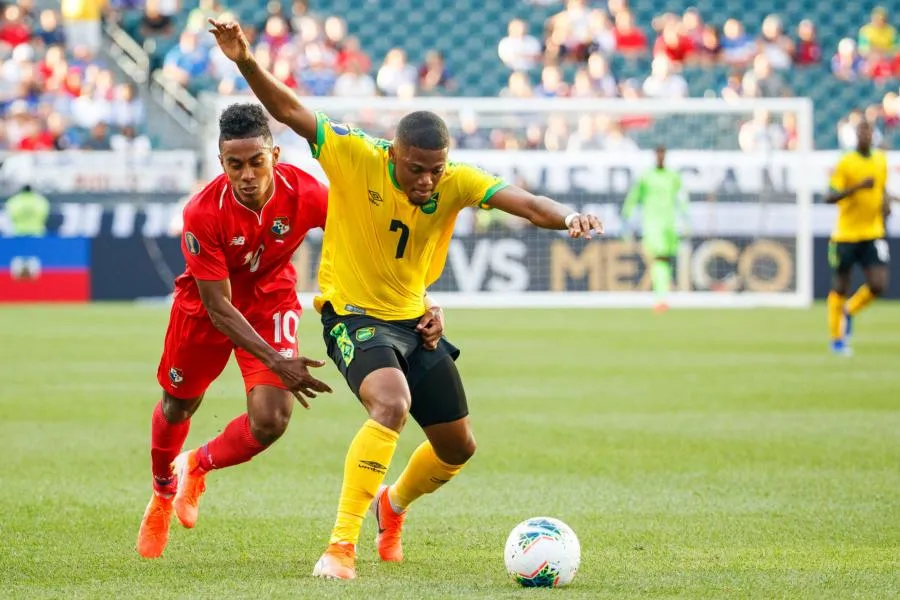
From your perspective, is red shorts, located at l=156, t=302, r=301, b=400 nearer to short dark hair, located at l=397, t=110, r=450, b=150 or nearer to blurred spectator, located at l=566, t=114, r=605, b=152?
short dark hair, located at l=397, t=110, r=450, b=150

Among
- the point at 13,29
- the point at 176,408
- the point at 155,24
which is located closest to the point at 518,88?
the point at 155,24

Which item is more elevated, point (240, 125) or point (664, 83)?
point (664, 83)

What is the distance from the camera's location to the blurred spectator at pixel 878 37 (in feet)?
96.2

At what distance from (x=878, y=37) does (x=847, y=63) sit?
2.60 feet

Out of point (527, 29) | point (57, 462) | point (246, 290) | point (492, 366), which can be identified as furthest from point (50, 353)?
point (527, 29)

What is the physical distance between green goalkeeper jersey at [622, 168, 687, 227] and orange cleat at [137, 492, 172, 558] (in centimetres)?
1662

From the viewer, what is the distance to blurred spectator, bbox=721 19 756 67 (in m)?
28.9

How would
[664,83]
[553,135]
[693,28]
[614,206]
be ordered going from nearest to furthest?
[614,206]
[553,135]
[664,83]
[693,28]

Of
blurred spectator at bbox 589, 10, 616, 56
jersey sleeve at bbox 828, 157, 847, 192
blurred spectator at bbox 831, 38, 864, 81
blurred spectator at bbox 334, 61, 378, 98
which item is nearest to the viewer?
jersey sleeve at bbox 828, 157, 847, 192

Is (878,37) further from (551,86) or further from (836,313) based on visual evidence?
(836,313)

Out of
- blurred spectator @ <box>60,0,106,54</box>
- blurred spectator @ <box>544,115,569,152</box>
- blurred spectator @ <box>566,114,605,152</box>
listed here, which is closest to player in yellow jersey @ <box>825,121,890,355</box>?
blurred spectator @ <box>566,114,605,152</box>

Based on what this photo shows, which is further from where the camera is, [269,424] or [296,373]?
[269,424]

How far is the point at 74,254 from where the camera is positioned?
25969 millimetres

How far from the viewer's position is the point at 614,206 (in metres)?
25.6
